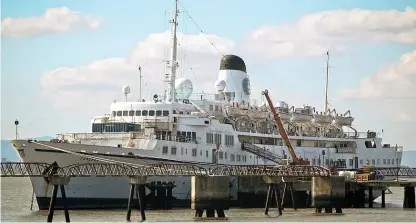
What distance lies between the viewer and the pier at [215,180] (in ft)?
171

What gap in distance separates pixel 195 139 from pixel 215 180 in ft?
54.9

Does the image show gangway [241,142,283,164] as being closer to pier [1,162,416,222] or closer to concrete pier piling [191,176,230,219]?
pier [1,162,416,222]

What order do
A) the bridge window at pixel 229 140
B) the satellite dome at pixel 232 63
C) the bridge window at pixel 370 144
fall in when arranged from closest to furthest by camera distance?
the bridge window at pixel 229 140
the satellite dome at pixel 232 63
the bridge window at pixel 370 144

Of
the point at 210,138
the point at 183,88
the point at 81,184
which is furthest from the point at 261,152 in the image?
the point at 81,184

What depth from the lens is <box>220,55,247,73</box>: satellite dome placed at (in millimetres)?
85875

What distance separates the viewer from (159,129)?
2709 inches

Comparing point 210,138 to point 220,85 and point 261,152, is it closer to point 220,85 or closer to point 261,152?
point 261,152

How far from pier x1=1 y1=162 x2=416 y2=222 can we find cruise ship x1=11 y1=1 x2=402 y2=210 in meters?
1.51

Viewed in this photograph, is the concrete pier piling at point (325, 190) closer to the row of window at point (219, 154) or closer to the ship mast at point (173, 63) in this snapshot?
the row of window at point (219, 154)

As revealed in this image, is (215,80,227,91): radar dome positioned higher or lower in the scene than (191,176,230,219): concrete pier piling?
higher

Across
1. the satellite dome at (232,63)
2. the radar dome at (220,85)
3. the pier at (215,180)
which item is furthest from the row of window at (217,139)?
the satellite dome at (232,63)

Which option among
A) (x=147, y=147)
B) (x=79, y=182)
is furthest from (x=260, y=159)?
(x=79, y=182)

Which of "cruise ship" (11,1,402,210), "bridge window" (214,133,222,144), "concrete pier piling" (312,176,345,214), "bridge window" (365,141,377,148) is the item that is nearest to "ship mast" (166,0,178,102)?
"cruise ship" (11,1,402,210)

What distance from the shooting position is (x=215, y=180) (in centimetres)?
5384
